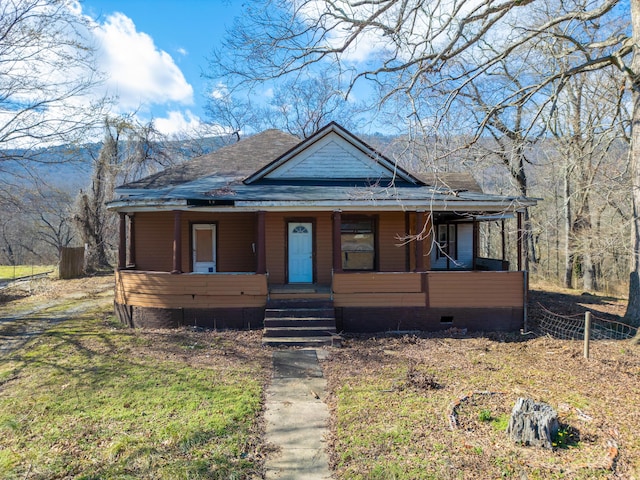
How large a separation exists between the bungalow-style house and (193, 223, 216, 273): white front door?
32 millimetres

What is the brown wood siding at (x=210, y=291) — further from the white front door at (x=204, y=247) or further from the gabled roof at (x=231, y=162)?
the gabled roof at (x=231, y=162)

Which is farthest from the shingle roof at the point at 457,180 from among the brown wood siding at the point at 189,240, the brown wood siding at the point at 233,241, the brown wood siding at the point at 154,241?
the brown wood siding at the point at 154,241

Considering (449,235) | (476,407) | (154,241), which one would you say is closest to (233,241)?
(154,241)

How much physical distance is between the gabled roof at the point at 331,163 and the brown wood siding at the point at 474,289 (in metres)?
3.79

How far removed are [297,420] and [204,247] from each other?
8.76 metres

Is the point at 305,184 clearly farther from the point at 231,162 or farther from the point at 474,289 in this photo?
the point at 474,289

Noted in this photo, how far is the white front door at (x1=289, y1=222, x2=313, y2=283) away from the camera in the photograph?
12750 mm

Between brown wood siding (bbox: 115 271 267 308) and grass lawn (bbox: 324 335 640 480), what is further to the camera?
brown wood siding (bbox: 115 271 267 308)

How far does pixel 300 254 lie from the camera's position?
1277 cm

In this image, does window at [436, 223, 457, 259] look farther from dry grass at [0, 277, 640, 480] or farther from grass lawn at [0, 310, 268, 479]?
grass lawn at [0, 310, 268, 479]

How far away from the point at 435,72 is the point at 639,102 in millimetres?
4688

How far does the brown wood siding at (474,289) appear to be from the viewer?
34.3 ft

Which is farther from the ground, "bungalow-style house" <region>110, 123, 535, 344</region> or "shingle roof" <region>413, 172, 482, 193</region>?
"shingle roof" <region>413, 172, 482, 193</region>

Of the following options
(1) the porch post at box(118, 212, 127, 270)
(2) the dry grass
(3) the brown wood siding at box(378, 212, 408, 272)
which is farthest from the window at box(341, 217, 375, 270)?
(1) the porch post at box(118, 212, 127, 270)
